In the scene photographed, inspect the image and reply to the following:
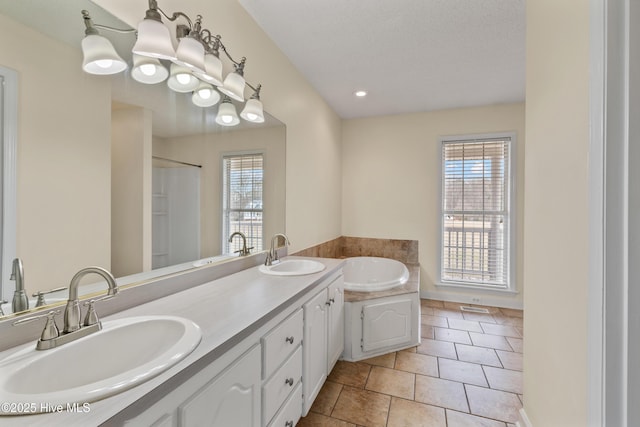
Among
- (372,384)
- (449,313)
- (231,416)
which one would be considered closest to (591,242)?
(231,416)

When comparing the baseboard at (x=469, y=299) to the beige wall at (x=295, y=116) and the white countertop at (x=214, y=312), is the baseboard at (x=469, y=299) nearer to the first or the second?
the beige wall at (x=295, y=116)

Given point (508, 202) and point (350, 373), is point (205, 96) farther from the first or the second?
point (508, 202)

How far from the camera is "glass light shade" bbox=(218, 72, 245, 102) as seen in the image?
1.67 meters

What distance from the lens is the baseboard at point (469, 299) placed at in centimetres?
354

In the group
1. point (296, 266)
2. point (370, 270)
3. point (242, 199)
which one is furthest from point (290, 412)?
point (370, 270)

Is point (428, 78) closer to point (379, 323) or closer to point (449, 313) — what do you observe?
point (379, 323)

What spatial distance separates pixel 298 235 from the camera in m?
2.72

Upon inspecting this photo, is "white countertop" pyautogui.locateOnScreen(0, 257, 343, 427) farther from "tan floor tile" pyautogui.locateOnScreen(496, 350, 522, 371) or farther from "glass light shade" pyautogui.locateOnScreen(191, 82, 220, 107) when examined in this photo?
"tan floor tile" pyautogui.locateOnScreen(496, 350, 522, 371)

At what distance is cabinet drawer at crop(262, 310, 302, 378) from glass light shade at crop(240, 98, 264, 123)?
4.44 feet

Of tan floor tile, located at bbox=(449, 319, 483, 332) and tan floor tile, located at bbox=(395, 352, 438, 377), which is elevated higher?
tan floor tile, located at bbox=(449, 319, 483, 332)

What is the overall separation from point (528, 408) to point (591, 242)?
120 centimetres

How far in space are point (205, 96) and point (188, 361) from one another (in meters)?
1.43

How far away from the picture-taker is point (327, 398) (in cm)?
189

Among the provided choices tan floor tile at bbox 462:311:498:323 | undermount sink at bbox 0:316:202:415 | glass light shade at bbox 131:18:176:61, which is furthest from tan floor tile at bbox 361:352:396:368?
glass light shade at bbox 131:18:176:61
